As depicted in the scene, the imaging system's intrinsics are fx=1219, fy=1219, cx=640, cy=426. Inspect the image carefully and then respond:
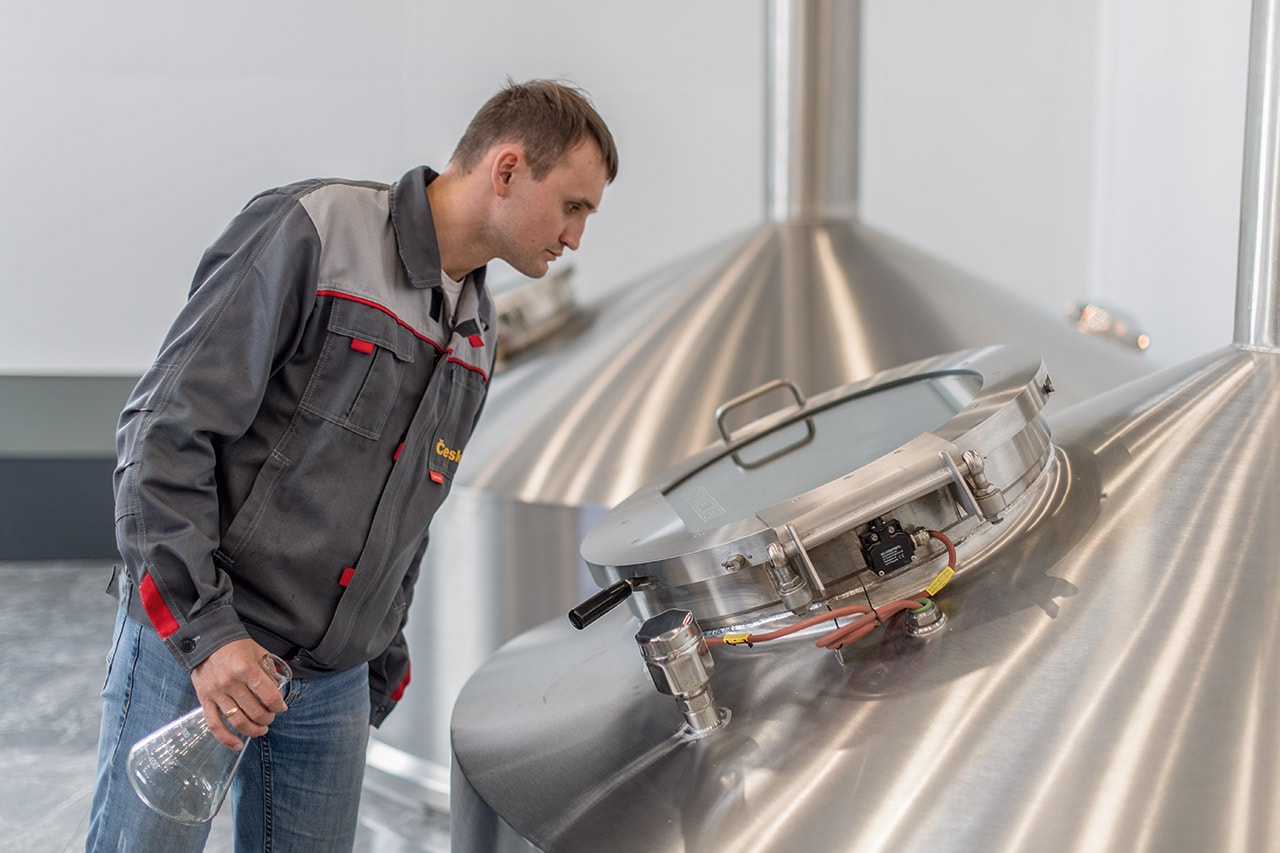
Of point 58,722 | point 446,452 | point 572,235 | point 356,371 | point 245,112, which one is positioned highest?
point 245,112

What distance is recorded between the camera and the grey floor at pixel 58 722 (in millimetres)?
2670

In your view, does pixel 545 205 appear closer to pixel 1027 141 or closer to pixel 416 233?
pixel 416 233

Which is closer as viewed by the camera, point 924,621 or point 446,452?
point 924,621

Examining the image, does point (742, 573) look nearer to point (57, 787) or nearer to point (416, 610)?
point (416, 610)

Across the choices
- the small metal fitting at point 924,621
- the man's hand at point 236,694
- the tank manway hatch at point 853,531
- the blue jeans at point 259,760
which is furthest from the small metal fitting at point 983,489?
the blue jeans at point 259,760

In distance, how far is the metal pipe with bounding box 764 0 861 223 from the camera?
101 inches

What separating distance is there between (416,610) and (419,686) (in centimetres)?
17

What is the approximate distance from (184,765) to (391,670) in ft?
1.48

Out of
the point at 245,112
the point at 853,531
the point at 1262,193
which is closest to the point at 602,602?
the point at 853,531

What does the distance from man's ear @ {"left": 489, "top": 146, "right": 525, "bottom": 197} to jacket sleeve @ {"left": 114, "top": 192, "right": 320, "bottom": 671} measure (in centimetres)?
26

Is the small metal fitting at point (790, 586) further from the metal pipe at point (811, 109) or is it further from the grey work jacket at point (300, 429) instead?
the metal pipe at point (811, 109)

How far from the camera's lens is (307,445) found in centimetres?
145

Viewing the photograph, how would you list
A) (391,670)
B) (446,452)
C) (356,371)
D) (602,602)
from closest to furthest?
(602,602) → (356,371) → (446,452) → (391,670)

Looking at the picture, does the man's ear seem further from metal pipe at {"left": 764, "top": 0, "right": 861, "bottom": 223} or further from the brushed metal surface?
metal pipe at {"left": 764, "top": 0, "right": 861, "bottom": 223}
